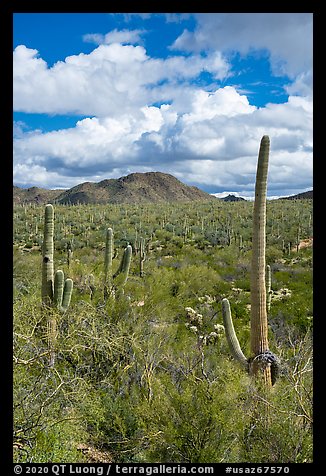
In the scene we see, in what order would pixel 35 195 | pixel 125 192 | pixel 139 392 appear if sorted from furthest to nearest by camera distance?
pixel 35 195 → pixel 125 192 → pixel 139 392

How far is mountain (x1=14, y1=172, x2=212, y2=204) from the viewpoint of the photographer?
347 feet

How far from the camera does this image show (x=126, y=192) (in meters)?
107

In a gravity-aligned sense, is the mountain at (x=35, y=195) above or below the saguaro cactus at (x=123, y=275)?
above

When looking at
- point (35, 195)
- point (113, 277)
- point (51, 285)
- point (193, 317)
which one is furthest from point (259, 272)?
point (35, 195)

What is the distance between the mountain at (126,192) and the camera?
105812mm

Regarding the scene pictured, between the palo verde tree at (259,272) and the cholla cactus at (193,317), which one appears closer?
the palo verde tree at (259,272)

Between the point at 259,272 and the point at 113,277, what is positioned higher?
the point at 259,272

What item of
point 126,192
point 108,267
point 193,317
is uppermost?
point 126,192

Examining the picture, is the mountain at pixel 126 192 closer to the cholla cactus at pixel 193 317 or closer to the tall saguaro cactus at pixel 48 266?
the cholla cactus at pixel 193 317

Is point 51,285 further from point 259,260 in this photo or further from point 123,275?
point 259,260

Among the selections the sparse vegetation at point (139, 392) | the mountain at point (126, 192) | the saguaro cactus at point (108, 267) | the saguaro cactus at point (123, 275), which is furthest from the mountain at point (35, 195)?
the sparse vegetation at point (139, 392)

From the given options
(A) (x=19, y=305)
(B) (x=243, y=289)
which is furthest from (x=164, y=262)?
(A) (x=19, y=305)
